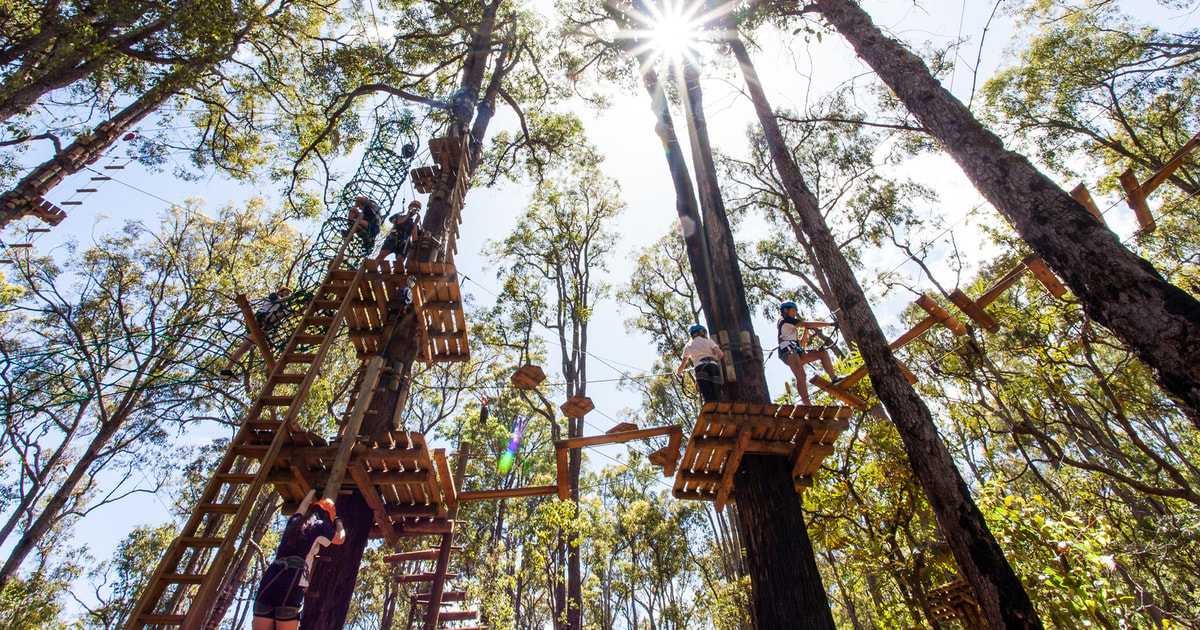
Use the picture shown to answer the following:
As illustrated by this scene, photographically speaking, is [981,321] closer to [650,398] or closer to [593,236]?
[593,236]

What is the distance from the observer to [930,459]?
185 inches

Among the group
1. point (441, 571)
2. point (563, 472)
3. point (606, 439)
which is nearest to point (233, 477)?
point (563, 472)

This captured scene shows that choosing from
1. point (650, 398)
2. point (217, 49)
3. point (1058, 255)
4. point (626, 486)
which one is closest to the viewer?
point (1058, 255)

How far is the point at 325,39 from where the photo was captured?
12.3 metres

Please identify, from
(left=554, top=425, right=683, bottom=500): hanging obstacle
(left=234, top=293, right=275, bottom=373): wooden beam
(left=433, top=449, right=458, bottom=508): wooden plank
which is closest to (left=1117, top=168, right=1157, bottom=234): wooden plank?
(left=554, top=425, right=683, bottom=500): hanging obstacle

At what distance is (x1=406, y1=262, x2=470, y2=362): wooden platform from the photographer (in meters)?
6.08

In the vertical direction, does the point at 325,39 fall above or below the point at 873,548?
above

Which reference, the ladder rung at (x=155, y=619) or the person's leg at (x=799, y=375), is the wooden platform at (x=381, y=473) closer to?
the ladder rung at (x=155, y=619)

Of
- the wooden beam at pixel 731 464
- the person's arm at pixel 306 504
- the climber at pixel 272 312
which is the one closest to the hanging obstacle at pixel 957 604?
the wooden beam at pixel 731 464

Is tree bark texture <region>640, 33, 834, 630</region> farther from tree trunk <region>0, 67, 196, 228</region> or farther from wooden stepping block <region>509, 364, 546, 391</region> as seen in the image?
tree trunk <region>0, 67, 196, 228</region>

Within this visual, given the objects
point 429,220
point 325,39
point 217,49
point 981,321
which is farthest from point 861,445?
point 325,39

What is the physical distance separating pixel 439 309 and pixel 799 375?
5030mm

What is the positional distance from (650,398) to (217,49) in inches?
673

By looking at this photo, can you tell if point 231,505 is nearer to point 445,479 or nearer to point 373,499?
point 373,499
